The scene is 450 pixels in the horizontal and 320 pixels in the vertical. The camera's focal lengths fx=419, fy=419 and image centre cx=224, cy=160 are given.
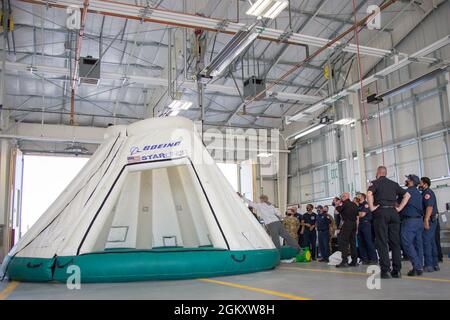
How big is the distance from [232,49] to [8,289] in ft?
24.0

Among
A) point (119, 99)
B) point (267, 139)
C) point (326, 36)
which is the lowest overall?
point (267, 139)

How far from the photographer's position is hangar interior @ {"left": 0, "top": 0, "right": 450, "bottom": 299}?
1273cm

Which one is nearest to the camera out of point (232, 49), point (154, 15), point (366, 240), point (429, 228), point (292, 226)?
point (429, 228)

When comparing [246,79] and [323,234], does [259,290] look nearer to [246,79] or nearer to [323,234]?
[323,234]

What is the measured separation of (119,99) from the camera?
20281mm

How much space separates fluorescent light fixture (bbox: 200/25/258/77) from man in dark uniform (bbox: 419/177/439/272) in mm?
5121

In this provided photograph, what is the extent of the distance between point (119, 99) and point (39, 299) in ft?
53.6

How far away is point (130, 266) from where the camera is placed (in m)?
6.31

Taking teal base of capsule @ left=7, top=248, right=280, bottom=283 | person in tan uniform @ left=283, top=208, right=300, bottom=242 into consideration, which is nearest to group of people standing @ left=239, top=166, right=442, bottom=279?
teal base of capsule @ left=7, top=248, right=280, bottom=283

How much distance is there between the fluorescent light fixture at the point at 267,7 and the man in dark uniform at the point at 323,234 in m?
5.47

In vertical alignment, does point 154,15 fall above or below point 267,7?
above

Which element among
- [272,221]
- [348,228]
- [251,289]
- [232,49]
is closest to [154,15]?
[232,49]
